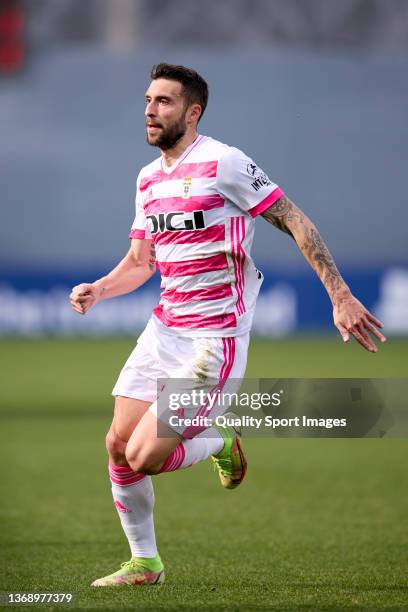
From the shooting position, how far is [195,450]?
5.45 metres

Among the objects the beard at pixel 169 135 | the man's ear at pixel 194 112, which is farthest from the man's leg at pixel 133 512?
the man's ear at pixel 194 112

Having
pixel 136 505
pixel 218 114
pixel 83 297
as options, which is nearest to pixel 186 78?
pixel 83 297

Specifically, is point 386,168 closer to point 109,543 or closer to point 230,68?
point 230,68

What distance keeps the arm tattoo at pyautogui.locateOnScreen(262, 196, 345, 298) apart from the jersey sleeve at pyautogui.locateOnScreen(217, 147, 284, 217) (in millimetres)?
45

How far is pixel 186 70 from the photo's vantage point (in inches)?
211

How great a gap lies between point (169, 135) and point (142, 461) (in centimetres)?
144

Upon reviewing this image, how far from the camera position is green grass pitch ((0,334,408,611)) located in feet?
17.3

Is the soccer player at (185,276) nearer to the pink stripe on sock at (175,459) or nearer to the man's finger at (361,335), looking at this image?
the pink stripe on sock at (175,459)

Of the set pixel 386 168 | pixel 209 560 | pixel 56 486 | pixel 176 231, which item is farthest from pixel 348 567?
pixel 386 168

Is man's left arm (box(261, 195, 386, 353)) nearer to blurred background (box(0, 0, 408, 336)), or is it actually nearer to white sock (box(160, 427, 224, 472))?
white sock (box(160, 427, 224, 472))

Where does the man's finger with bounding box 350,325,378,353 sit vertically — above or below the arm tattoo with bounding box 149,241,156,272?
below

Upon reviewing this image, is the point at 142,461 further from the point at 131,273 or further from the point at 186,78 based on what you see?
the point at 186,78

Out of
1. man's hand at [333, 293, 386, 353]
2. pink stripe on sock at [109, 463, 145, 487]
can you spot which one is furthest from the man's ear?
pink stripe on sock at [109, 463, 145, 487]

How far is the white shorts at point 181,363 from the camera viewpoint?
207 inches
